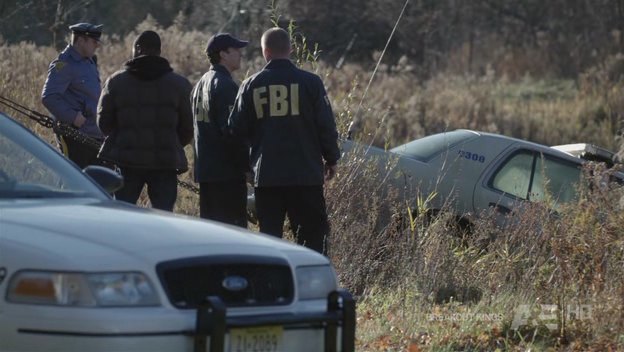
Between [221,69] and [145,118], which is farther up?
[221,69]

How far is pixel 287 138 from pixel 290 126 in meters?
0.08

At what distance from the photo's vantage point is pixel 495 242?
8758 mm

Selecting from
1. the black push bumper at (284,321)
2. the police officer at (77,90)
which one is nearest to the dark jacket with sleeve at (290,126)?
the police officer at (77,90)

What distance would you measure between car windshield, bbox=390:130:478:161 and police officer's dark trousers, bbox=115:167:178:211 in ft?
8.50

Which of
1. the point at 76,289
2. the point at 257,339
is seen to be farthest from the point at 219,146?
the point at 76,289

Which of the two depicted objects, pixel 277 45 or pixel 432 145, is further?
pixel 432 145

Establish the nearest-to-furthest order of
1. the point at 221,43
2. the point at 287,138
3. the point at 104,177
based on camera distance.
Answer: the point at 104,177 → the point at 287,138 → the point at 221,43

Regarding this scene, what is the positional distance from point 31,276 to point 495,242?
4.58 meters

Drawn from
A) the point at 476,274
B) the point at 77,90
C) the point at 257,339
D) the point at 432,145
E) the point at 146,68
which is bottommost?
the point at 476,274

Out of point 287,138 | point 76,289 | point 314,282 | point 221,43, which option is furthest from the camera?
point 221,43

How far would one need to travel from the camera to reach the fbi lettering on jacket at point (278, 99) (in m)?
7.91

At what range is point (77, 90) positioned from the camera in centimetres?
975

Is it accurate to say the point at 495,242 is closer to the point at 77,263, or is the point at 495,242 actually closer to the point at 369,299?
the point at 369,299

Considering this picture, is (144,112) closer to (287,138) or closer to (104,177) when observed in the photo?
(287,138)
